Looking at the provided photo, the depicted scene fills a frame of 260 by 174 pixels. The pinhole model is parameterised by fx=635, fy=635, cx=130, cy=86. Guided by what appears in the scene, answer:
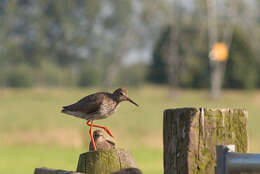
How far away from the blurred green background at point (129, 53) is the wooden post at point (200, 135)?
2878 cm

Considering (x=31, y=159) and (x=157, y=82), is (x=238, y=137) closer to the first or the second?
(x=31, y=159)

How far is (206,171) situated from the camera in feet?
14.7

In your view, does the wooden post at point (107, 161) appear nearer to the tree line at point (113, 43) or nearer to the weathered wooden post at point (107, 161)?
the weathered wooden post at point (107, 161)

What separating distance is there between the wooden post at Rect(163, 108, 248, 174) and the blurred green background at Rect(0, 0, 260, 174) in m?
28.8

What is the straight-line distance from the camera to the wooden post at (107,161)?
185 inches

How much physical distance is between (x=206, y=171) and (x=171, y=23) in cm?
6849

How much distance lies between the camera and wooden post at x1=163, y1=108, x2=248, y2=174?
174 inches

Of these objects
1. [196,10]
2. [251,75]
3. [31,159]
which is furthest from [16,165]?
[196,10]

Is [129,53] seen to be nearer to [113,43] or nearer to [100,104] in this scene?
[113,43]

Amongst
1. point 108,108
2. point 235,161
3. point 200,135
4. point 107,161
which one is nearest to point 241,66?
point 108,108

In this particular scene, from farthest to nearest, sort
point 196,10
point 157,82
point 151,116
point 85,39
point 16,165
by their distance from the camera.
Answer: point 85,39 → point 196,10 → point 157,82 → point 151,116 → point 16,165

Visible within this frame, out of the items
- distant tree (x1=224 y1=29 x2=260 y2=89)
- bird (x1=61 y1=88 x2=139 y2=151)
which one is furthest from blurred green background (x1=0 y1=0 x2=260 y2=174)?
bird (x1=61 y1=88 x2=139 y2=151)

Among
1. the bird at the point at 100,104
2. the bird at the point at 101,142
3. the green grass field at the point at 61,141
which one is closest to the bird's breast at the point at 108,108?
the bird at the point at 100,104

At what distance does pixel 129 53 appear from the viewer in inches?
3152
